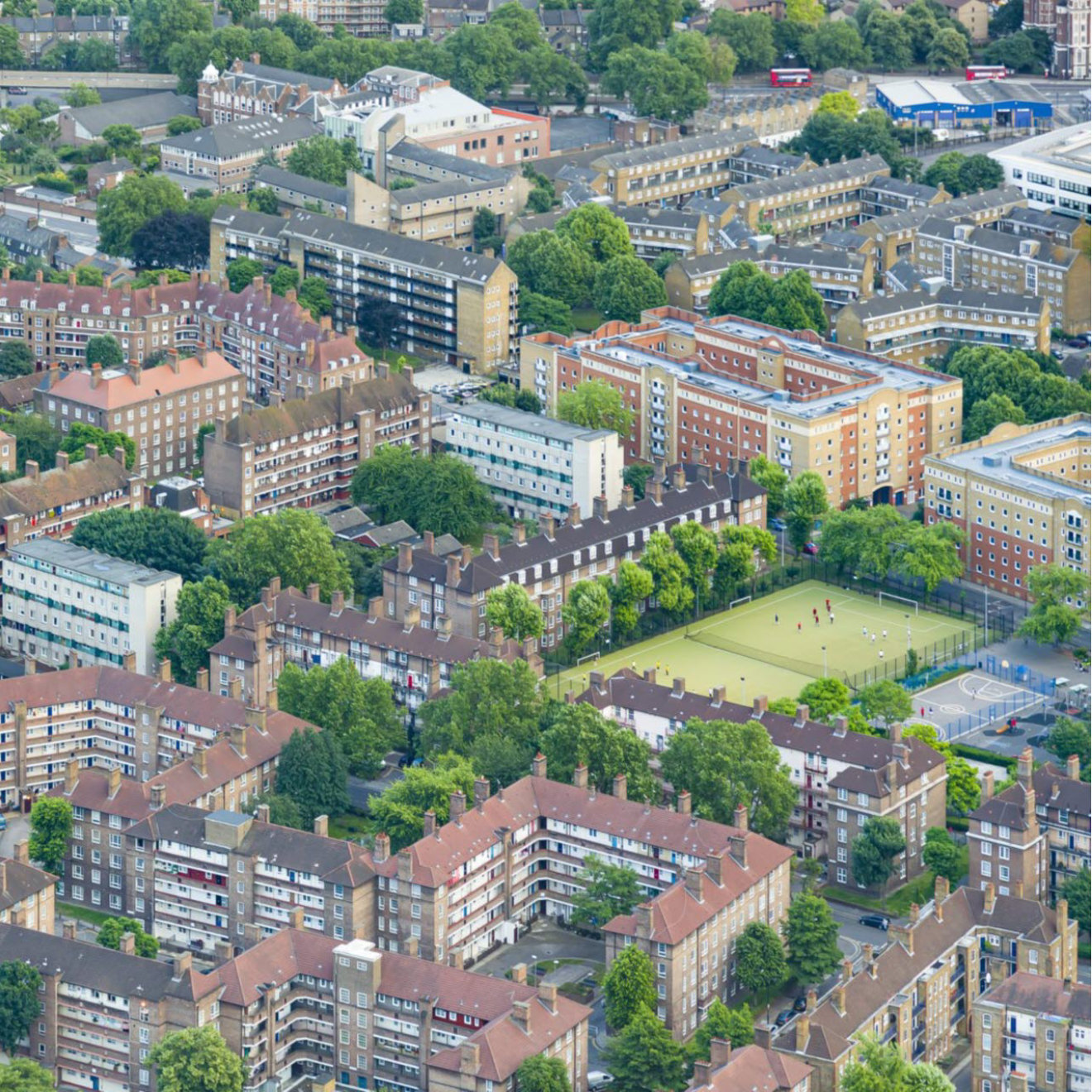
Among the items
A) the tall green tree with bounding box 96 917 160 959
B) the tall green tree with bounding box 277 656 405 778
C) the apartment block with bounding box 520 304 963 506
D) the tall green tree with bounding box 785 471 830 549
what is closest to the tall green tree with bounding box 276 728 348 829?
the tall green tree with bounding box 277 656 405 778

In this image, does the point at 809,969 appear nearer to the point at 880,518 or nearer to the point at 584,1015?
the point at 584,1015

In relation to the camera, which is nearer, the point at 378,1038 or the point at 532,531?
the point at 378,1038

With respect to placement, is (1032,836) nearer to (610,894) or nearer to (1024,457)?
(610,894)

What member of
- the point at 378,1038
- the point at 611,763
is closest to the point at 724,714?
the point at 611,763

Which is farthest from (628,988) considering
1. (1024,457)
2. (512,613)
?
(1024,457)

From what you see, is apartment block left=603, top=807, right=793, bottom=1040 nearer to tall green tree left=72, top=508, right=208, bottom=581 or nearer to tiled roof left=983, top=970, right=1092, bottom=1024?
tiled roof left=983, top=970, right=1092, bottom=1024
